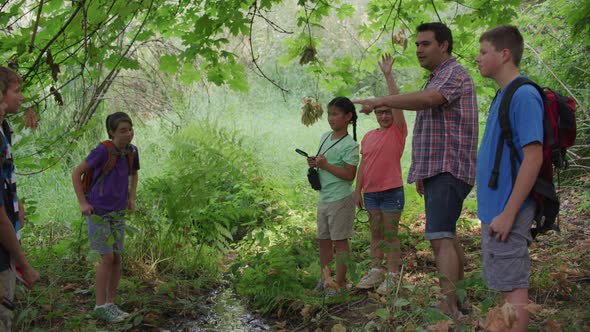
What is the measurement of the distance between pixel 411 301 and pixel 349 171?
152 centimetres

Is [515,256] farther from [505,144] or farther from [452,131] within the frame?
[452,131]

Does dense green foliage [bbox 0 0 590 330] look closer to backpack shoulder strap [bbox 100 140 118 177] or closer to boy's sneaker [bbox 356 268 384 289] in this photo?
boy's sneaker [bbox 356 268 384 289]

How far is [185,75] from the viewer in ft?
17.9

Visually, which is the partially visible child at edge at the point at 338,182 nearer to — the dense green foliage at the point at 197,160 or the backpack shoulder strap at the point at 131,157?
the dense green foliage at the point at 197,160

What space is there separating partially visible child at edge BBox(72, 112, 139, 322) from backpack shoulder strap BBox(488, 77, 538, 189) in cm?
273

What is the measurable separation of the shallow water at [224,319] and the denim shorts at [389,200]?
1356 millimetres

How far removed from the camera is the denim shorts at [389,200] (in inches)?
175

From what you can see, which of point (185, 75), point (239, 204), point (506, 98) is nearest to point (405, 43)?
point (185, 75)

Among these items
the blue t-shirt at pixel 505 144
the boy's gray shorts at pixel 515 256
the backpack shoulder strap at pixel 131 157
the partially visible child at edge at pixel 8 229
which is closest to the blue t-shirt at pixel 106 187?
the backpack shoulder strap at pixel 131 157

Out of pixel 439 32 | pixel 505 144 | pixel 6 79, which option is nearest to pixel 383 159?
pixel 439 32

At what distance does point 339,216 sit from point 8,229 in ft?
8.54

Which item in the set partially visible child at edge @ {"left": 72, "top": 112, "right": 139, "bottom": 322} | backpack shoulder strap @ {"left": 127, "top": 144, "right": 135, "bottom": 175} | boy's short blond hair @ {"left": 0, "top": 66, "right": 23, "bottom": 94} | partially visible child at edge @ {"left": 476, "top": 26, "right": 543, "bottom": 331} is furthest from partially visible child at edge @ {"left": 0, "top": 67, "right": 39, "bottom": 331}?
partially visible child at edge @ {"left": 476, "top": 26, "right": 543, "bottom": 331}

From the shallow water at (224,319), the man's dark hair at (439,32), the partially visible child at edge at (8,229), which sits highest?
the man's dark hair at (439,32)

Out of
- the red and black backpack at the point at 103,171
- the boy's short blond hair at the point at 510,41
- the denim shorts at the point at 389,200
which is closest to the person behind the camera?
the boy's short blond hair at the point at 510,41
